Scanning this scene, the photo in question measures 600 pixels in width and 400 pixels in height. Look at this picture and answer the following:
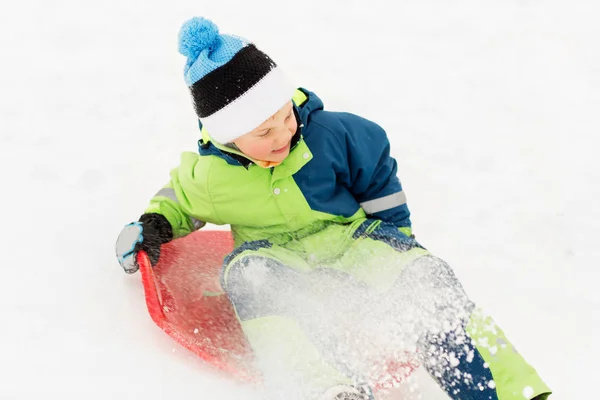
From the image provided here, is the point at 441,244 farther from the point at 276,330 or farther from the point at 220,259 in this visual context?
the point at 276,330

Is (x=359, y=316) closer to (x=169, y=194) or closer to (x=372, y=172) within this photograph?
(x=372, y=172)

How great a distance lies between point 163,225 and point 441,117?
1336 millimetres

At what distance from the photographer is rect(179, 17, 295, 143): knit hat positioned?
146cm

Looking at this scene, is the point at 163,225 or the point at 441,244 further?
the point at 441,244

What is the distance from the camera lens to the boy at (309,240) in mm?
1426

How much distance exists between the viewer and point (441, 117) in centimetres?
269

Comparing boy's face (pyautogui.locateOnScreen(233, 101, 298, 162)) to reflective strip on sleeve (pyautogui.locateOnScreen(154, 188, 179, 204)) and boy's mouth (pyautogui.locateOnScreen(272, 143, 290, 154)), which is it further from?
reflective strip on sleeve (pyautogui.locateOnScreen(154, 188, 179, 204))

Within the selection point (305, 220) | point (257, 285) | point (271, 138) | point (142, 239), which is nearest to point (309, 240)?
point (305, 220)

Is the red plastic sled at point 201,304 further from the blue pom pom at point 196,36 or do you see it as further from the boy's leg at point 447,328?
the blue pom pom at point 196,36

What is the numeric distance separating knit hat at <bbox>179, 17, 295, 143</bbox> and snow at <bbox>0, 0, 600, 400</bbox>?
0.52 metres

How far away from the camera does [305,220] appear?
1.72 meters

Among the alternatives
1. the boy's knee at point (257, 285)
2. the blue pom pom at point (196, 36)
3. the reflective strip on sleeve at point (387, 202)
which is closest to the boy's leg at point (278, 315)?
the boy's knee at point (257, 285)

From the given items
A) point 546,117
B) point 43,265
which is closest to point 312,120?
point 43,265

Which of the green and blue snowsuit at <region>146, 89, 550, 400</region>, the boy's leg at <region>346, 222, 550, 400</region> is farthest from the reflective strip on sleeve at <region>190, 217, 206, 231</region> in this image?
the boy's leg at <region>346, 222, 550, 400</region>
